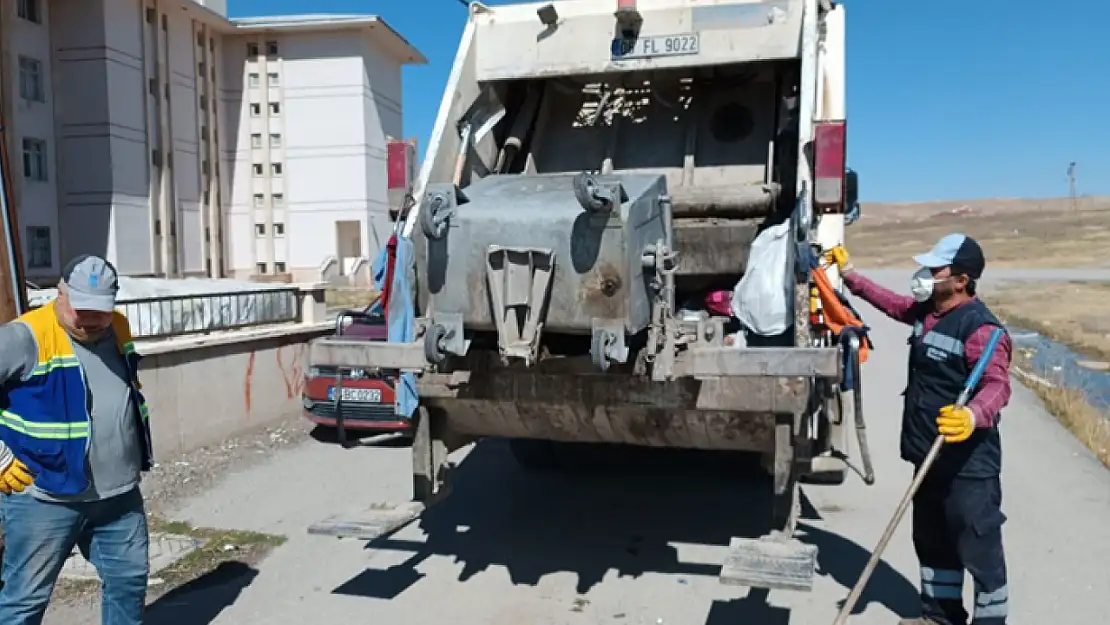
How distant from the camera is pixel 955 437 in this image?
349 centimetres

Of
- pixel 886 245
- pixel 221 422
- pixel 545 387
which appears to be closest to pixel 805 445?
pixel 545 387

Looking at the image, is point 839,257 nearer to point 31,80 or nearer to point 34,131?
point 34,131

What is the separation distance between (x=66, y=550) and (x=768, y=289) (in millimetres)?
3053

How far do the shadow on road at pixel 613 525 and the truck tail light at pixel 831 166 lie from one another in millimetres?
1905

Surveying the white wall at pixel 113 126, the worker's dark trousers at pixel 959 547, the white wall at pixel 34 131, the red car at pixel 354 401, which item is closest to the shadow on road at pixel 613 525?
the worker's dark trousers at pixel 959 547

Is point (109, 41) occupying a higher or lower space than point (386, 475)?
higher

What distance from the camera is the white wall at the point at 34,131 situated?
85.0ft

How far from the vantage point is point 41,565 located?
131 inches

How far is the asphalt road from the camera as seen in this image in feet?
14.4

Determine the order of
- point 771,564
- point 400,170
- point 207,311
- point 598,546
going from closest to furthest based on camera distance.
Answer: point 771,564
point 400,170
point 598,546
point 207,311

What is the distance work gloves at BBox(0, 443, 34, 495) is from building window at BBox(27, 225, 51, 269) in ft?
90.0

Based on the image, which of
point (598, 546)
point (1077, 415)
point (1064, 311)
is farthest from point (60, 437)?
point (1064, 311)

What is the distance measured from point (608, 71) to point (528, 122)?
0.77 meters

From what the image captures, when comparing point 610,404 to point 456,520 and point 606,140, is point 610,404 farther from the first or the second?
point 606,140
